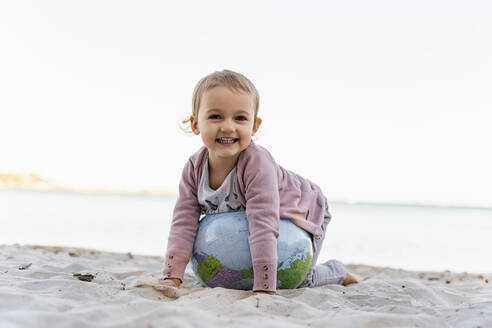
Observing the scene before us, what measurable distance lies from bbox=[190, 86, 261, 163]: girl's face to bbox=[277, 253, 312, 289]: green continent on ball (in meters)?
0.90

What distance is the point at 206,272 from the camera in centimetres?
320

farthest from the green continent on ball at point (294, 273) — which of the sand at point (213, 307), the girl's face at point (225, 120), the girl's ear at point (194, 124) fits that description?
the girl's ear at point (194, 124)

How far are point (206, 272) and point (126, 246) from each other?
680 cm

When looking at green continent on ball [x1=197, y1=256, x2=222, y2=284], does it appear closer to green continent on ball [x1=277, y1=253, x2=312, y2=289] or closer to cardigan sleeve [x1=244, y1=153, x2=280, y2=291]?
cardigan sleeve [x1=244, y1=153, x2=280, y2=291]

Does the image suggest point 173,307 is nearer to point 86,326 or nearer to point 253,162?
point 86,326

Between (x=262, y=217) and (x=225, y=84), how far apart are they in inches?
36.9

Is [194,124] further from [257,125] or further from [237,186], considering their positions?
[237,186]

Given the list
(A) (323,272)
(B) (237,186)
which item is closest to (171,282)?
(B) (237,186)

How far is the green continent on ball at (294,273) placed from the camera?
3.16 metres

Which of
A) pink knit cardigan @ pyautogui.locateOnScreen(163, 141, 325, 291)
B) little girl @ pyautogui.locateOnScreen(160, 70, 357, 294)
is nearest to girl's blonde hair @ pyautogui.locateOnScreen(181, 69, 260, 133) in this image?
little girl @ pyautogui.locateOnScreen(160, 70, 357, 294)

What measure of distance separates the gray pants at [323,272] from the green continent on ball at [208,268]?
80 centimetres

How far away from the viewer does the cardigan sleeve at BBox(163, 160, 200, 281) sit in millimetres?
3295

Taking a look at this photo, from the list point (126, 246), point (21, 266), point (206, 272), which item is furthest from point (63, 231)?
point (206, 272)

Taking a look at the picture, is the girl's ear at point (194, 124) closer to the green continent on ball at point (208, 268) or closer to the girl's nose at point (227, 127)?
the girl's nose at point (227, 127)
